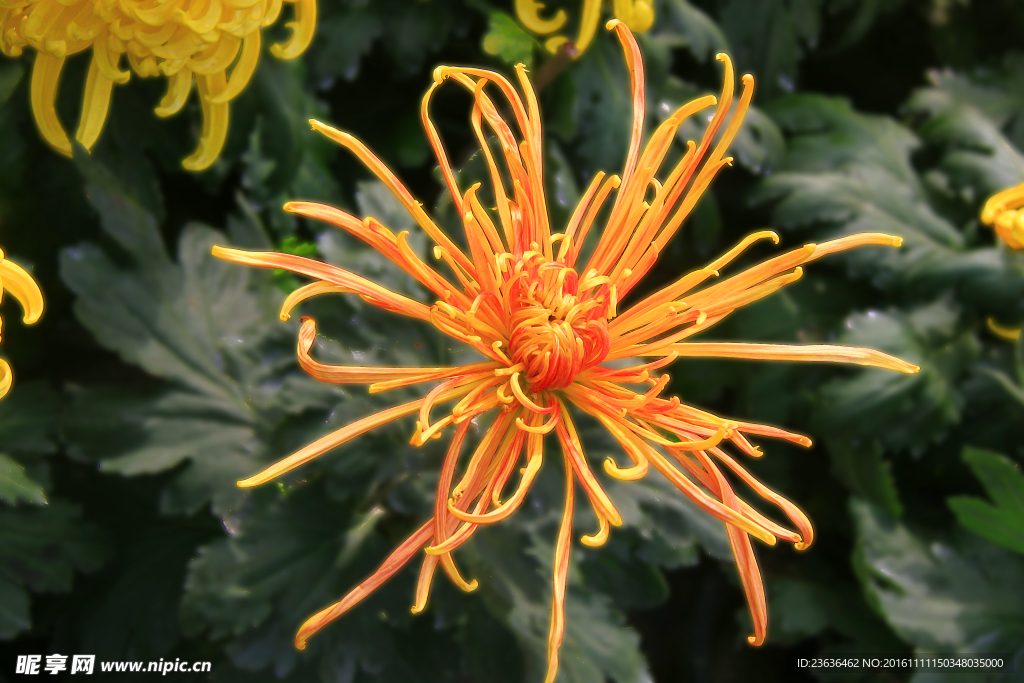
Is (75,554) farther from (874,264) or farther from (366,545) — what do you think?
(874,264)

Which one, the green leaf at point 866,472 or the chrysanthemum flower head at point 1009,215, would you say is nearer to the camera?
the chrysanthemum flower head at point 1009,215

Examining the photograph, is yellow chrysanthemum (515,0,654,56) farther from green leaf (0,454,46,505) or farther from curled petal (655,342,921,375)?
green leaf (0,454,46,505)

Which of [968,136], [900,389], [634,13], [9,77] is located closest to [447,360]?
[634,13]

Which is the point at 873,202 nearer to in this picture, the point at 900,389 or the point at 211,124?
the point at 900,389

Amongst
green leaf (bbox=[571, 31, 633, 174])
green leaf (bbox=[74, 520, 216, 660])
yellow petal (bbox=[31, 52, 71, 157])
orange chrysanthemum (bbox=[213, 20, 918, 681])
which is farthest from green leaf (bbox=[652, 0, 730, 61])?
green leaf (bbox=[74, 520, 216, 660])

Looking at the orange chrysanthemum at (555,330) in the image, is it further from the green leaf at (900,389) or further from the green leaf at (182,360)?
the green leaf at (900,389)

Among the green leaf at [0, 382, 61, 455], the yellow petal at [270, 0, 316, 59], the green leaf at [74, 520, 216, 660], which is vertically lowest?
the green leaf at [74, 520, 216, 660]

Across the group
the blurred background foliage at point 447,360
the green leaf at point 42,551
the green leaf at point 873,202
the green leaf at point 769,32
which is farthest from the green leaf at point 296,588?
the green leaf at point 769,32

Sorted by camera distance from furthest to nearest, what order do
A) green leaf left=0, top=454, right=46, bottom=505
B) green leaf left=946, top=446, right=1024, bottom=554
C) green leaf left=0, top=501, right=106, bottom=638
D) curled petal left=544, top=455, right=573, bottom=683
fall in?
1. green leaf left=946, top=446, right=1024, bottom=554
2. green leaf left=0, top=501, right=106, bottom=638
3. green leaf left=0, top=454, right=46, bottom=505
4. curled petal left=544, top=455, right=573, bottom=683

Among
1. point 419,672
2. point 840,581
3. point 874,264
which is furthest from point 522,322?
point 840,581
